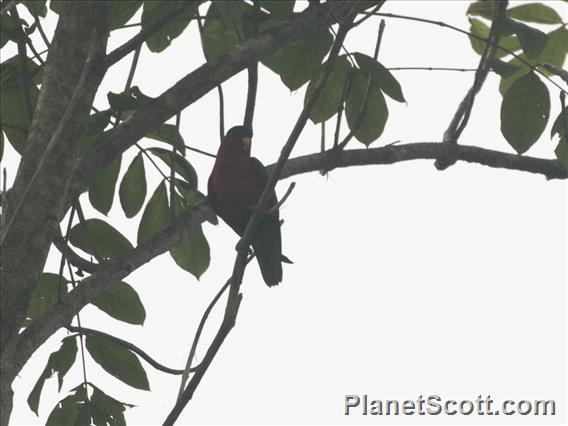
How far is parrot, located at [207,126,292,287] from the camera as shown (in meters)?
4.11

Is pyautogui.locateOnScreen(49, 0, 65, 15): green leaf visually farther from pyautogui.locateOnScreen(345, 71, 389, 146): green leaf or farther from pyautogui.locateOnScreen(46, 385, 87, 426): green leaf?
pyautogui.locateOnScreen(46, 385, 87, 426): green leaf

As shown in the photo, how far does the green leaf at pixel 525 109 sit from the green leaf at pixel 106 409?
62.8 inches

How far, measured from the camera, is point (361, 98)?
10.5 ft

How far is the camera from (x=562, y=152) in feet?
10.4

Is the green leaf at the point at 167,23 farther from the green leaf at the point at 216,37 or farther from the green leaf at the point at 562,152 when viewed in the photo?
the green leaf at the point at 562,152

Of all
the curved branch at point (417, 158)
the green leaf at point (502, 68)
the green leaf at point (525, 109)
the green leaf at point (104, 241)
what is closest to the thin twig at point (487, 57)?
the green leaf at point (502, 68)

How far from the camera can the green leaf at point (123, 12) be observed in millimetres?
2799

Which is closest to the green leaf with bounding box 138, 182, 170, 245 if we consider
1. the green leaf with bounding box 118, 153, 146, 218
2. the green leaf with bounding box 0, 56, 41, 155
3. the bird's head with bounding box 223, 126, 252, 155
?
the green leaf with bounding box 118, 153, 146, 218

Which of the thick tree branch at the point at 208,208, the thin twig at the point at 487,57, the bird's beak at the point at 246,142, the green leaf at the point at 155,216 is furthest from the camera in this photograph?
the bird's beak at the point at 246,142

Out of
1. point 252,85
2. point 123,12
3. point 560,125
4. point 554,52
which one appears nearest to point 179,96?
point 252,85

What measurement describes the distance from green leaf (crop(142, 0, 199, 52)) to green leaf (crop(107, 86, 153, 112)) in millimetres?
170

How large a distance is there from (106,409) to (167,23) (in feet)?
4.23

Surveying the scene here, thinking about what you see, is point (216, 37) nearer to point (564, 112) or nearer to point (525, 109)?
point (525, 109)

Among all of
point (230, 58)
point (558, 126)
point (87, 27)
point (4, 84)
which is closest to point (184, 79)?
point (230, 58)
